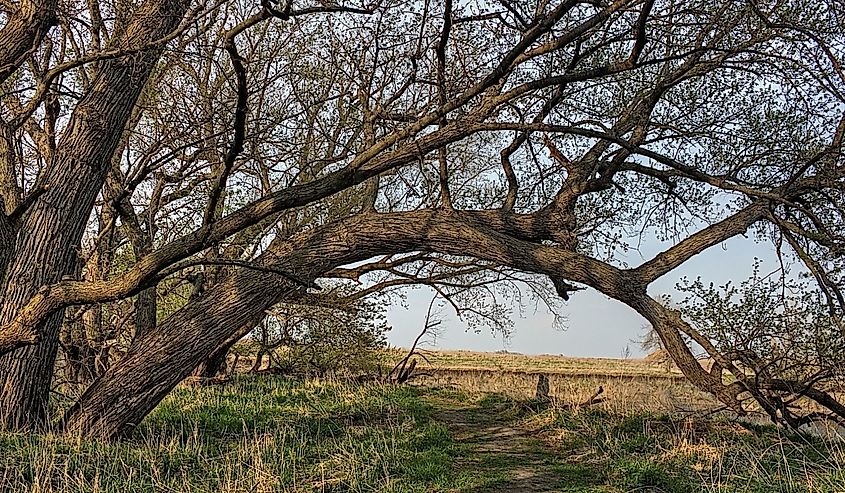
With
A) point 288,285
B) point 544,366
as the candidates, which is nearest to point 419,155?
point 288,285

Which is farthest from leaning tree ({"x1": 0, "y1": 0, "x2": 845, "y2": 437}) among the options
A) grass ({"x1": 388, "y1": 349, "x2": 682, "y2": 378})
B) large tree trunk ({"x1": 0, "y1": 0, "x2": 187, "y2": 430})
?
grass ({"x1": 388, "y1": 349, "x2": 682, "y2": 378})

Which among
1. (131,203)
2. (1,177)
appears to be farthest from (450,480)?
(131,203)

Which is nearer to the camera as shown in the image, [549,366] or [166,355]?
[166,355]

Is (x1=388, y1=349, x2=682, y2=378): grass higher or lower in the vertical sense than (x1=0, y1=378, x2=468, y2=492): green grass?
higher

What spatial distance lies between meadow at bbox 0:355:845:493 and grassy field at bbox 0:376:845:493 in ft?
0.07

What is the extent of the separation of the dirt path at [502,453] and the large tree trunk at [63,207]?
15.6 feet

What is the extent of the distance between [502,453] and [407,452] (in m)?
1.51

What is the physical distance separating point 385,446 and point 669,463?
304 cm

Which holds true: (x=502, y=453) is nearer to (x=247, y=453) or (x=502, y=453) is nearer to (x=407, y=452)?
(x=407, y=452)

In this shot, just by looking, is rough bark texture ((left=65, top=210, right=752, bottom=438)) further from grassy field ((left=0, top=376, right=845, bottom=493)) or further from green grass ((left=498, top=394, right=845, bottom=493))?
green grass ((left=498, top=394, right=845, bottom=493))

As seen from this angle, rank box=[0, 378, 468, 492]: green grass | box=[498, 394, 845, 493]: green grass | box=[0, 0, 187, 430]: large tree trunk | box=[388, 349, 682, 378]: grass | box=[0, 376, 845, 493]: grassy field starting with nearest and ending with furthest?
box=[0, 378, 468, 492]: green grass, box=[0, 376, 845, 493]: grassy field, box=[498, 394, 845, 493]: green grass, box=[0, 0, 187, 430]: large tree trunk, box=[388, 349, 682, 378]: grass

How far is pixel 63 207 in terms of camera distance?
7.61 metres

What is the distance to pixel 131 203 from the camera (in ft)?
36.8

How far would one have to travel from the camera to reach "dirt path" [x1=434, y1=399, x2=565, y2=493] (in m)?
7.02
